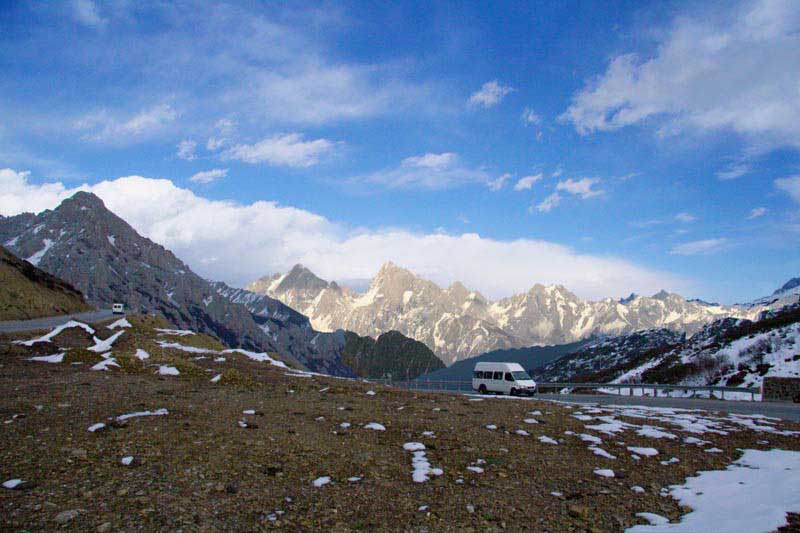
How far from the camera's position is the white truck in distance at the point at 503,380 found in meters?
42.8

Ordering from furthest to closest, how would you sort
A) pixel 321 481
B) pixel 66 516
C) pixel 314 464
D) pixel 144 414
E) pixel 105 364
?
1. pixel 105 364
2. pixel 144 414
3. pixel 314 464
4. pixel 321 481
5. pixel 66 516

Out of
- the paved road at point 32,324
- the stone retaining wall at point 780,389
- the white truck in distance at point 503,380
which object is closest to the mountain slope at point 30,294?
the paved road at point 32,324

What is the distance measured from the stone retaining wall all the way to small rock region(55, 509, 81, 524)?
46.2m

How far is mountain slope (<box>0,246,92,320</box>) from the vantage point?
290 ft

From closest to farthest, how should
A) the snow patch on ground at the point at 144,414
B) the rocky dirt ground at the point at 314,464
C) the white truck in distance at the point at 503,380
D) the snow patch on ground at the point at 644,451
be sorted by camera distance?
1. the rocky dirt ground at the point at 314,464
2. the snow patch on ground at the point at 644,451
3. the snow patch on ground at the point at 144,414
4. the white truck in distance at the point at 503,380

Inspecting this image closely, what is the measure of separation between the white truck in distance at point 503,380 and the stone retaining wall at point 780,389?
17531mm

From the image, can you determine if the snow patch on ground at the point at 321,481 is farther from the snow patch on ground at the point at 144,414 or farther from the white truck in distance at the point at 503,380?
the white truck in distance at the point at 503,380

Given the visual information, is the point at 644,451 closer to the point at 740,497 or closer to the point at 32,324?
the point at 740,497

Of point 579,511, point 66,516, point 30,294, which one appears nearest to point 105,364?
point 66,516

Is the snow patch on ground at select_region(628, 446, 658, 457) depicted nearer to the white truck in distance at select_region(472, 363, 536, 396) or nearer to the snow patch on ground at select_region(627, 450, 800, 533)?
the snow patch on ground at select_region(627, 450, 800, 533)

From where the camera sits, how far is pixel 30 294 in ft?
327

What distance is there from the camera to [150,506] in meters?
9.61

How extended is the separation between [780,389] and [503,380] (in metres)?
Result: 20.8

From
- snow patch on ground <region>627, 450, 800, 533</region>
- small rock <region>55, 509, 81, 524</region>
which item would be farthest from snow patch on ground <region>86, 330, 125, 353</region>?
snow patch on ground <region>627, 450, 800, 533</region>
